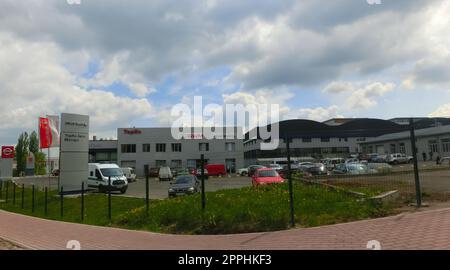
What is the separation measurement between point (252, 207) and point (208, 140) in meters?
62.4

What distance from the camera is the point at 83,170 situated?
29.6 metres

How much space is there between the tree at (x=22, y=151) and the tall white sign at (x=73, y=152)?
234ft

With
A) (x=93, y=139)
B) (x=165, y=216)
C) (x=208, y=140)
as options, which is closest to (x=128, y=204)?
(x=165, y=216)

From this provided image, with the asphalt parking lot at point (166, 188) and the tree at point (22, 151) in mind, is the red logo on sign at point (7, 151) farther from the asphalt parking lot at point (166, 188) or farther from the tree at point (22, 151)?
the tree at point (22, 151)

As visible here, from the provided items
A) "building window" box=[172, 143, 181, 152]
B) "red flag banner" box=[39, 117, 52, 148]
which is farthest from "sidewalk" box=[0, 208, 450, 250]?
"building window" box=[172, 143, 181, 152]

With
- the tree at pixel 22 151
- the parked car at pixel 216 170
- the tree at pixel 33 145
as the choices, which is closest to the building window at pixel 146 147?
the parked car at pixel 216 170

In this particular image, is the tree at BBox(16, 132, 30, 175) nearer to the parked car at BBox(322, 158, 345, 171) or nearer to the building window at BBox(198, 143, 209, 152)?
the building window at BBox(198, 143, 209, 152)

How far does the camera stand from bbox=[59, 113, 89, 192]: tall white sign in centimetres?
2852

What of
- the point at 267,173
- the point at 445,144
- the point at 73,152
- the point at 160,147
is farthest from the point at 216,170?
the point at 267,173

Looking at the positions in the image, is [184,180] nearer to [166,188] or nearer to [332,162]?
[166,188]

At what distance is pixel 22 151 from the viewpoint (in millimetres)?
95562

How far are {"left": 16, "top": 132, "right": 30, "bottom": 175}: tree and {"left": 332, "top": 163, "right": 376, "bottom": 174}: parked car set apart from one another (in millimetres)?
94938
